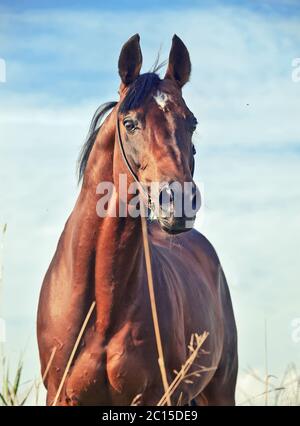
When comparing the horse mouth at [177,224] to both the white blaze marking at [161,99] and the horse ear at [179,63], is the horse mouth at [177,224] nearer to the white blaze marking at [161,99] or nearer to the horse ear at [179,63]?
the white blaze marking at [161,99]

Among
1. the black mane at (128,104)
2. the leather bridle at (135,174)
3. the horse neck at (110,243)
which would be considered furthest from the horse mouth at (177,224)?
the black mane at (128,104)

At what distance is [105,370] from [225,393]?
2.47 m

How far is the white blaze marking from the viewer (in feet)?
20.3

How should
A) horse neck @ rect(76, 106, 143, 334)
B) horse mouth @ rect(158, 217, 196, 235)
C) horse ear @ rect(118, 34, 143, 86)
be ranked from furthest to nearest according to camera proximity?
horse ear @ rect(118, 34, 143, 86) < horse neck @ rect(76, 106, 143, 334) < horse mouth @ rect(158, 217, 196, 235)

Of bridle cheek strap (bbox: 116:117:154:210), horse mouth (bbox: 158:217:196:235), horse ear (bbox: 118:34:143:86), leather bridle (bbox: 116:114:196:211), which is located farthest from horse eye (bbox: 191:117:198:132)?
horse mouth (bbox: 158:217:196:235)

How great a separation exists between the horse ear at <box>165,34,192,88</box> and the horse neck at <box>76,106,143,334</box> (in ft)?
1.96

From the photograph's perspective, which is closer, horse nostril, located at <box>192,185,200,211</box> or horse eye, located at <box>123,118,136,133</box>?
horse nostril, located at <box>192,185,200,211</box>

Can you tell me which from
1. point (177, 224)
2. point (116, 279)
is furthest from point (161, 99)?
point (116, 279)

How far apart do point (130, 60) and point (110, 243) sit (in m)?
1.21

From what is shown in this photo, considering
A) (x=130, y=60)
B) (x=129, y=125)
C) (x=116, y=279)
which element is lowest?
(x=116, y=279)

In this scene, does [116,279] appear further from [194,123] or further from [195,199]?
[194,123]

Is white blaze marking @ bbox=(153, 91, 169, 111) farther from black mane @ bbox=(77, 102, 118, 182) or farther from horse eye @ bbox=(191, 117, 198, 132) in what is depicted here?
black mane @ bbox=(77, 102, 118, 182)

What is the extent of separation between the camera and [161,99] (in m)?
6.21
